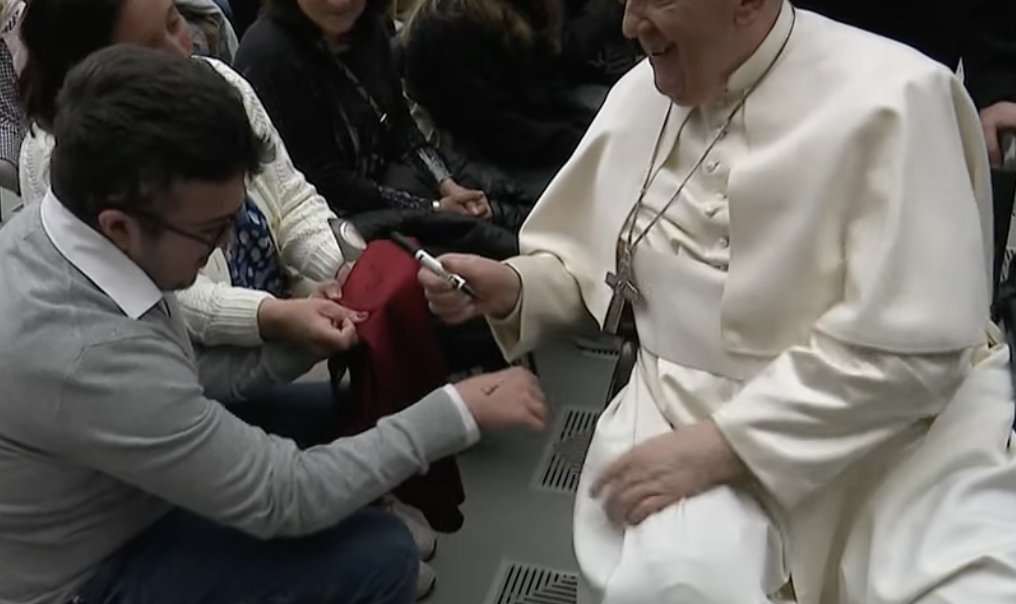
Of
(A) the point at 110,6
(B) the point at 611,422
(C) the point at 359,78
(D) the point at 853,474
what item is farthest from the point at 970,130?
(C) the point at 359,78

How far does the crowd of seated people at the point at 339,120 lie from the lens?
188cm

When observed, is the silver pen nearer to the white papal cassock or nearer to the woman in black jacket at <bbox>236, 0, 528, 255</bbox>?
the white papal cassock

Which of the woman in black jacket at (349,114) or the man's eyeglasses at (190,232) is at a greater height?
the man's eyeglasses at (190,232)

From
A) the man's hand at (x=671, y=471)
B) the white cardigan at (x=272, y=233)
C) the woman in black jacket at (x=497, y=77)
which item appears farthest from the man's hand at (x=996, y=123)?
the woman in black jacket at (x=497, y=77)

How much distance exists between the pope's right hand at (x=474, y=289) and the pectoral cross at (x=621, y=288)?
0.48 ft

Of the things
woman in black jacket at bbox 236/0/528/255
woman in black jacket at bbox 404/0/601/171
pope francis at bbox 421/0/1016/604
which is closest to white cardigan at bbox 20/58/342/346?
woman in black jacket at bbox 236/0/528/255

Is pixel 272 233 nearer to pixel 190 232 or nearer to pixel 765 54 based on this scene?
pixel 190 232

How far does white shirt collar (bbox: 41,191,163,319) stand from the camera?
4.73ft

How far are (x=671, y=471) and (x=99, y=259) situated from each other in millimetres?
723

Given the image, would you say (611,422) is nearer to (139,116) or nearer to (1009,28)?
(139,116)

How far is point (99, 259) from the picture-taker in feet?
4.74

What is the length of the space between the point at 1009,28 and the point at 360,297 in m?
1.26

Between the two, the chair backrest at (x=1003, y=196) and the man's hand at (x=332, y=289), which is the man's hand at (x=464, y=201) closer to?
the man's hand at (x=332, y=289)

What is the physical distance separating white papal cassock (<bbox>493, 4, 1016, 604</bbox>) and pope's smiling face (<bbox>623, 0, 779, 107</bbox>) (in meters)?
0.03
